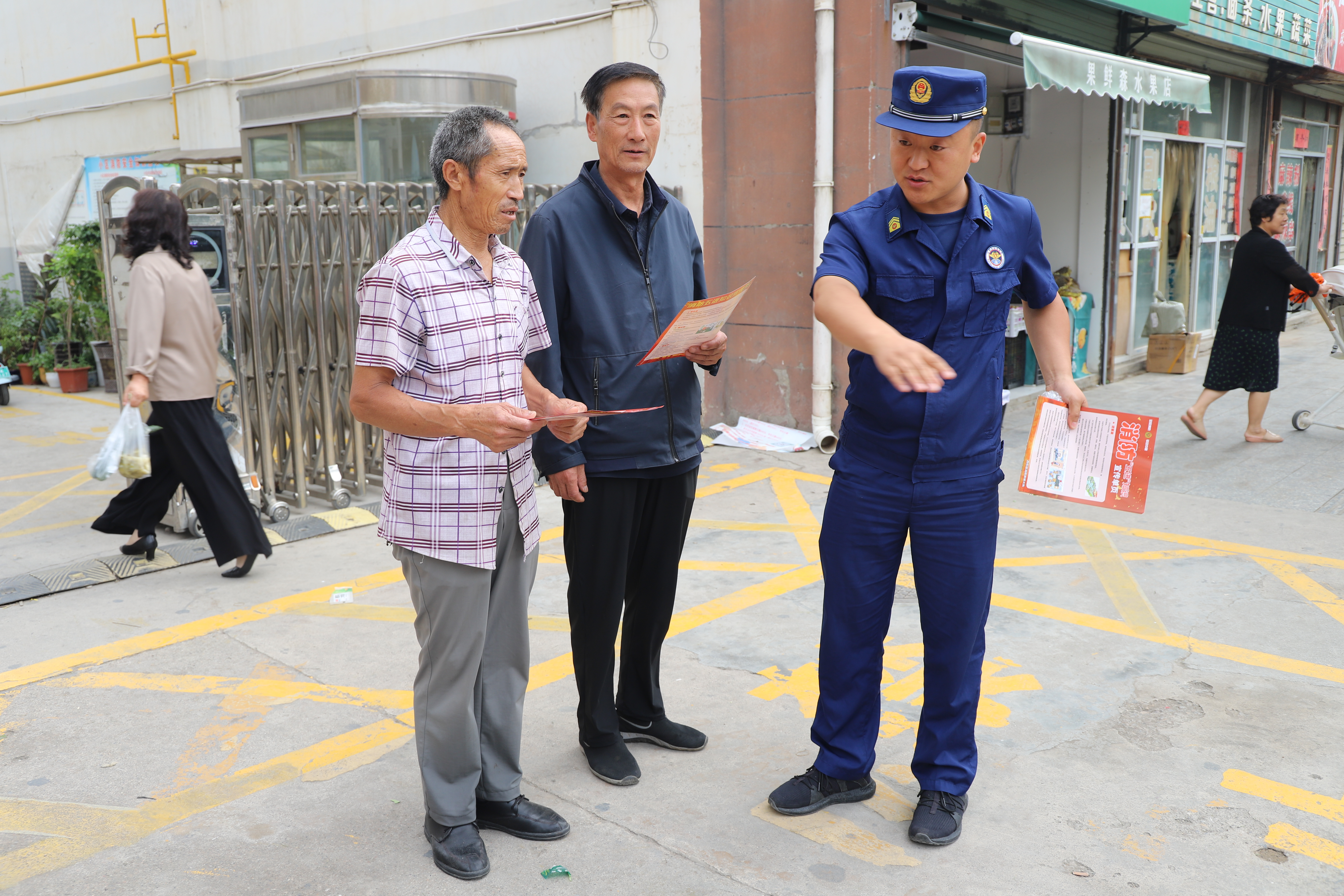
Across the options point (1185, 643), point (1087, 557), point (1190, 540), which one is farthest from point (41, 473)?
point (1190, 540)

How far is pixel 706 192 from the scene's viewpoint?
776 centimetres

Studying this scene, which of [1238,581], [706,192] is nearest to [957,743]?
[1238,581]

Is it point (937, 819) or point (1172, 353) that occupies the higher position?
point (1172, 353)

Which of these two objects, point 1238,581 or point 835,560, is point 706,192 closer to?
point 1238,581

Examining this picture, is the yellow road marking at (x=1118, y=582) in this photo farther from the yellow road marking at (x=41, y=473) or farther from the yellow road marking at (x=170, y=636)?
the yellow road marking at (x=41, y=473)

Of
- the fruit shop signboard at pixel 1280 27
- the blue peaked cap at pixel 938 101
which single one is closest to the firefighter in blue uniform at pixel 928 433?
the blue peaked cap at pixel 938 101

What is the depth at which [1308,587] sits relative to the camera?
4793 millimetres

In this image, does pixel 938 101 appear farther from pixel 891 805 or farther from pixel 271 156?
pixel 271 156

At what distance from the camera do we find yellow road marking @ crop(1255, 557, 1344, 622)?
4.52 metres

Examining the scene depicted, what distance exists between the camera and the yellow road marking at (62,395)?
1045 centimetres

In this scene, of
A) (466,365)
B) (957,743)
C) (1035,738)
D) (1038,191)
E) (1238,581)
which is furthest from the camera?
(1038,191)

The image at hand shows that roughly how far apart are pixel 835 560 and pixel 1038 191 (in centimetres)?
859

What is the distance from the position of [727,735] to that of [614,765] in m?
0.47

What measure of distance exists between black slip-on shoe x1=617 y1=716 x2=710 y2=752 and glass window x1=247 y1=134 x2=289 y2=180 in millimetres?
7352
